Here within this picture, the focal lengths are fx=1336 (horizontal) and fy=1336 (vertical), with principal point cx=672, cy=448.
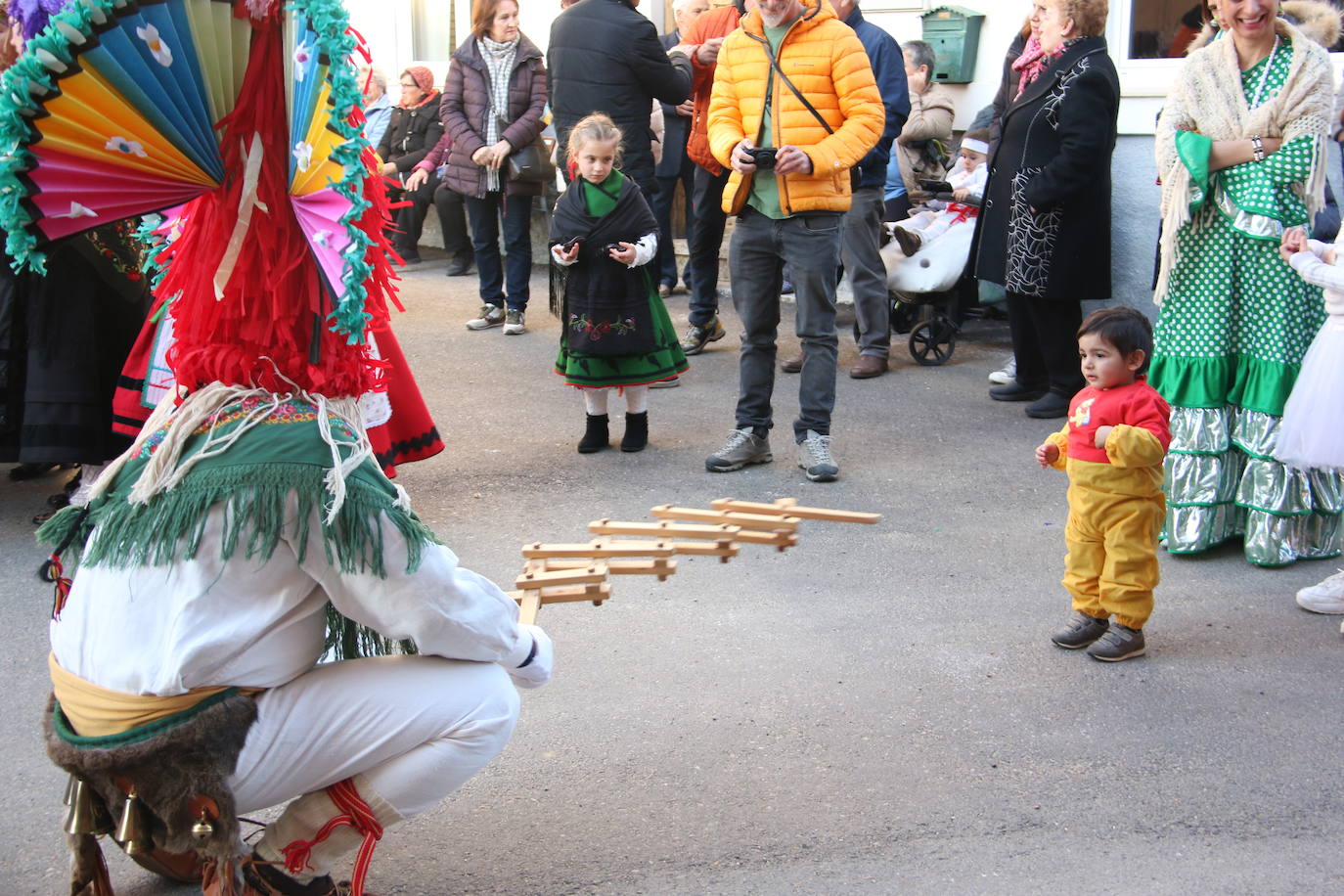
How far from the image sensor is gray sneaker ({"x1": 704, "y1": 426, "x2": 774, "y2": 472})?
5.98 m

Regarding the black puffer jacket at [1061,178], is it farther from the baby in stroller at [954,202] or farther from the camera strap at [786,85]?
the camera strap at [786,85]

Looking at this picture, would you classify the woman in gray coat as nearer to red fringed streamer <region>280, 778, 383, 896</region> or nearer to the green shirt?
the green shirt

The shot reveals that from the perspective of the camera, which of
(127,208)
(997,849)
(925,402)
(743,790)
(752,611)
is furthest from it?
(925,402)

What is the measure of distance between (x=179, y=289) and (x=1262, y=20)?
12.5ft

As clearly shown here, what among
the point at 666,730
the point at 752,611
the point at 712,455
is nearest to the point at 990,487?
the point at 712,455

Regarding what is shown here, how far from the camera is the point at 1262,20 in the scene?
15.2ft

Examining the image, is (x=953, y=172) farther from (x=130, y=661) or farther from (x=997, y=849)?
(x=130, y=661)

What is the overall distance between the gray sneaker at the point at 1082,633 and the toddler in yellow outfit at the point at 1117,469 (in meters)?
0.07

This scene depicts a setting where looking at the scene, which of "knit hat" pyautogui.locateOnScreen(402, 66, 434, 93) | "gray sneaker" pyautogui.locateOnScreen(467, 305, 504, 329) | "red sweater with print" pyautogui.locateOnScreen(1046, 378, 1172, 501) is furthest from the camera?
"knit hat" pyautogui.locateOnScreen(402, 66, 434, 93)

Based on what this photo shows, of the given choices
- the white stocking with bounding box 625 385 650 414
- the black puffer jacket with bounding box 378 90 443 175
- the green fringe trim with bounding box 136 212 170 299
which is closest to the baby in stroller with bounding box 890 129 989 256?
the white stocking with bounding box 625 385 650 414

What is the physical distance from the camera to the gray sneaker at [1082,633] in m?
4.18

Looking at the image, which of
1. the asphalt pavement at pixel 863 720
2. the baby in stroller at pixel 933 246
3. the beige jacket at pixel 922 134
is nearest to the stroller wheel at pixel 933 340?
the baby in stroller at pixel 933 246

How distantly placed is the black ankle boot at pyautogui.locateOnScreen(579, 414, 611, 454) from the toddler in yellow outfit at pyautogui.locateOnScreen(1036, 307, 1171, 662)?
267cm

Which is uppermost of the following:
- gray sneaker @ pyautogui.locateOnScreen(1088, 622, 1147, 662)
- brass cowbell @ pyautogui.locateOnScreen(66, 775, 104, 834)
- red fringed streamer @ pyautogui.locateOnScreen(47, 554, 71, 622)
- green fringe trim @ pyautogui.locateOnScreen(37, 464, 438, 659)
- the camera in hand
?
the camera in hand
